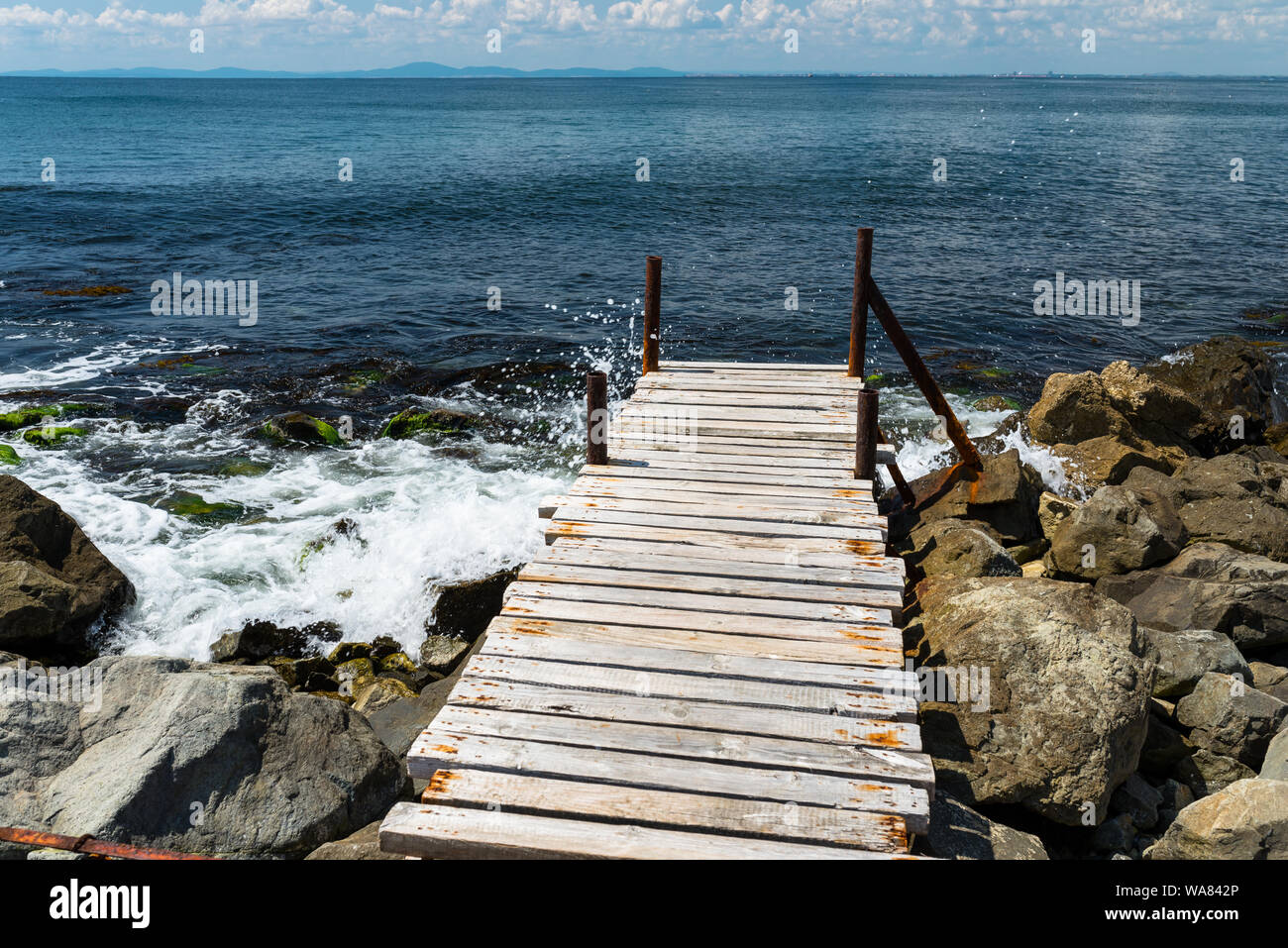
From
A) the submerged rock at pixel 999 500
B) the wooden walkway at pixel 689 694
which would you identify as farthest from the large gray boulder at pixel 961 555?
the wooden walkway at pixel 689 694

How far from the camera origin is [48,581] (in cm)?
1005

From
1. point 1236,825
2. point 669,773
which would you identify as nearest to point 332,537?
point 669,773

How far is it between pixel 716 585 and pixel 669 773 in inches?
83.9

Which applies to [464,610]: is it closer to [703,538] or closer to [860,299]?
[703,538]

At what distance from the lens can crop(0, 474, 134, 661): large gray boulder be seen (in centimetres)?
976

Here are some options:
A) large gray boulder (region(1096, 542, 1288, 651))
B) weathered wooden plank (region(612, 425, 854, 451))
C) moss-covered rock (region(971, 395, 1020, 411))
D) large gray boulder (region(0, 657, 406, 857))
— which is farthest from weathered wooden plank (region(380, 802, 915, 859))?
moss-covered rock (region(971, 395, 1020, 411))

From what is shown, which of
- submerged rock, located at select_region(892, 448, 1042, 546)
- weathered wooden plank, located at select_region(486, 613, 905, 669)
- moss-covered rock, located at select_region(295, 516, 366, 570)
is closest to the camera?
weathered wooden plank, located at select_region(486, 613, 905, 669)

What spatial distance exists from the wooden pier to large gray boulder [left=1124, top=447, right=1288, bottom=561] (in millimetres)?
4631

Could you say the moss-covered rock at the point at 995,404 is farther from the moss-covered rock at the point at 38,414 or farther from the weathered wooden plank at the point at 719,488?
the moss-covered rock at the point at 38,414

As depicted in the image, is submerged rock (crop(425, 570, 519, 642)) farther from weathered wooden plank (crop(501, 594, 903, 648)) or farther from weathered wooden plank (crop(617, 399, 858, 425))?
weathered wooden plank (crop(501, 594, 903, 648))

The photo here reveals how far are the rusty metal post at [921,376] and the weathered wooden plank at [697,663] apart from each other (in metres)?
6.23

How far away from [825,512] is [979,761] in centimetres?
254

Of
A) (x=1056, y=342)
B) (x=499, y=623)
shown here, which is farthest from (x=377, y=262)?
(x=499, y=623)
